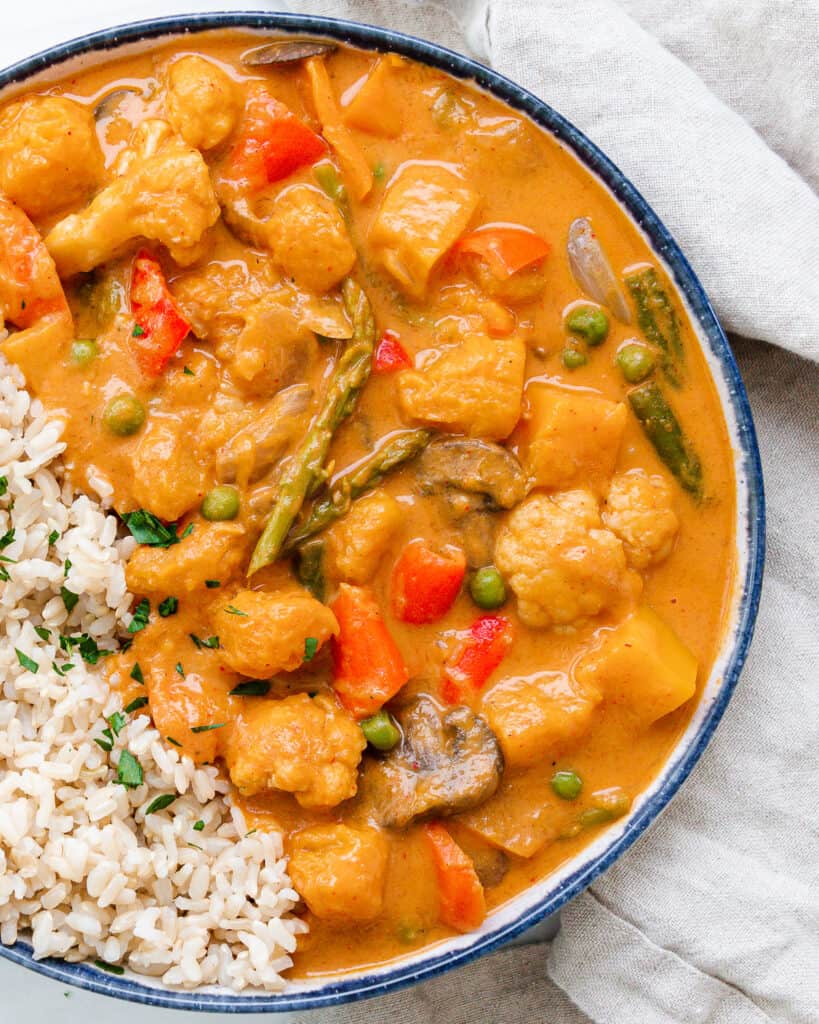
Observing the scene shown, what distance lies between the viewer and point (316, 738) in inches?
178

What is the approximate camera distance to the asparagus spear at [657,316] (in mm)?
4797

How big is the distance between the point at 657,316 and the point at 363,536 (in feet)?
5.01

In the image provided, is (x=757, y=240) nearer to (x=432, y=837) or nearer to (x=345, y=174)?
(x=345, y=174)

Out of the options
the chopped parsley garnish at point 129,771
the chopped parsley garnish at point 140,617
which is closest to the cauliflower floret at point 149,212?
the chopped parsley garnish at point 140,617

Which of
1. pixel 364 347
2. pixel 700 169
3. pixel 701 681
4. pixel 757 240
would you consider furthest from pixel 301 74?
pixel 701 681

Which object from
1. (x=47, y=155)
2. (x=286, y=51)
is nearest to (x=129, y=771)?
(x=47, y=155)

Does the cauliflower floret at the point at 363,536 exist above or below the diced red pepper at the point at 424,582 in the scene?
above

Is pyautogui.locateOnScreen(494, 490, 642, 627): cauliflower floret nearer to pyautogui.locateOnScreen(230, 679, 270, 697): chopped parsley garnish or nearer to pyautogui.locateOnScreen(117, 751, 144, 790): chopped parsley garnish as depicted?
pyautogui.locateOnScreen(230, 679, 270, 697): chopped parsley garnish

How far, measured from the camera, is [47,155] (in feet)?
14.6

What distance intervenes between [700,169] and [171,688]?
3.07m

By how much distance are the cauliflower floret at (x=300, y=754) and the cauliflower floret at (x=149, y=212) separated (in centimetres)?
184

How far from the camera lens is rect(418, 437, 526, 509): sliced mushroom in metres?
4.63

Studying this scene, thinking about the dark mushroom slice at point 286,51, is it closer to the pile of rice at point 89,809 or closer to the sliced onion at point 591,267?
the sliced onion at point 591,267

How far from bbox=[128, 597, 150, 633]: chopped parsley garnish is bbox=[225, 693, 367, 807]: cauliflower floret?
0.58 metres
